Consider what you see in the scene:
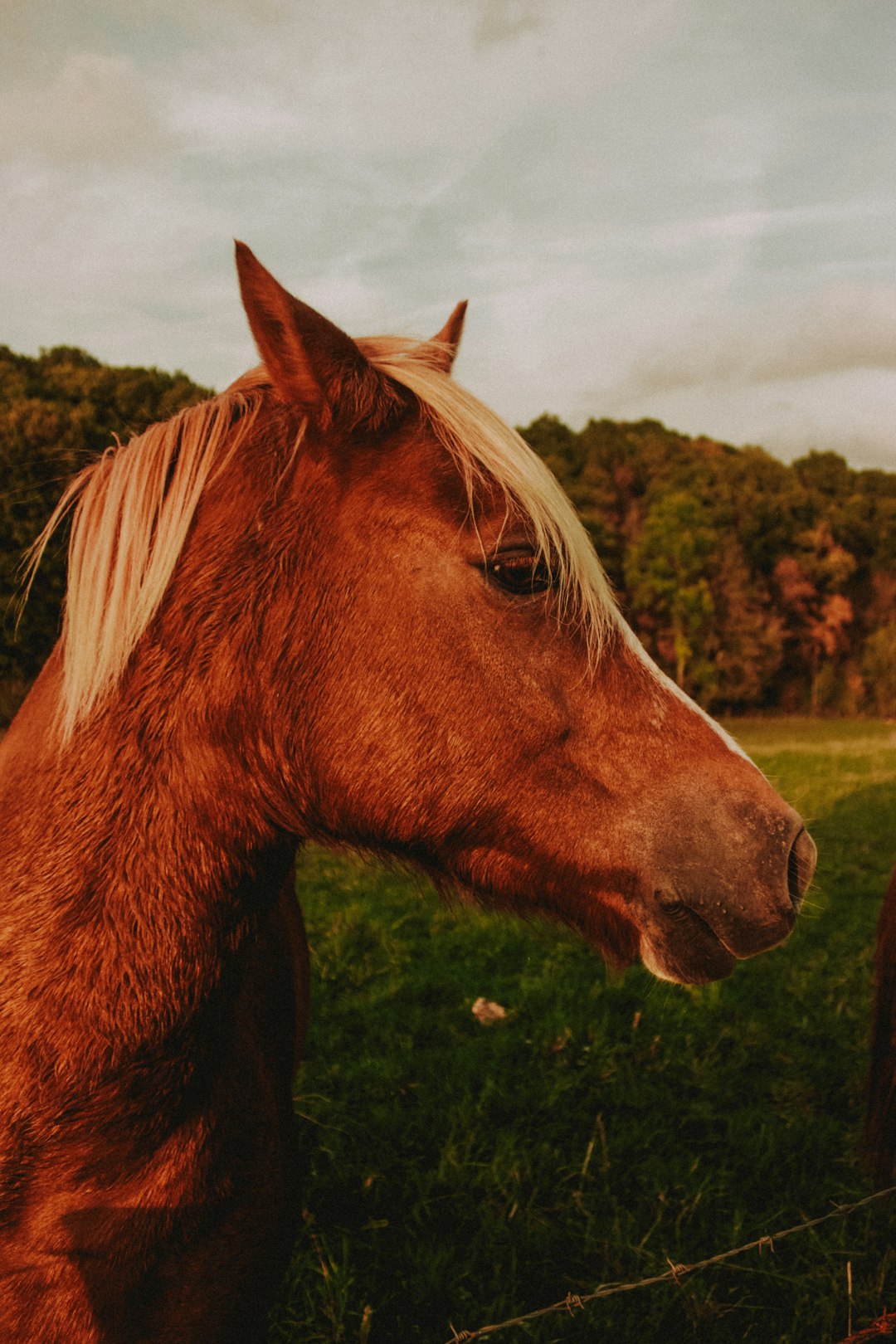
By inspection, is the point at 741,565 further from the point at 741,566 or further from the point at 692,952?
the point at 692,952

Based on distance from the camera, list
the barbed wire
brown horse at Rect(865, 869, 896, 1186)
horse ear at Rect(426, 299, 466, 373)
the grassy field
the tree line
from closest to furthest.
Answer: the barbed wire < horse ear at Rect(426, 299, 466, 373) < the grassy field < brown horse at Rect(865, 869, 896, 1186) < the tree line

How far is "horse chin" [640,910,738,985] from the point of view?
1.66 metres

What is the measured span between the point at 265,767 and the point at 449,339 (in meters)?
1.44

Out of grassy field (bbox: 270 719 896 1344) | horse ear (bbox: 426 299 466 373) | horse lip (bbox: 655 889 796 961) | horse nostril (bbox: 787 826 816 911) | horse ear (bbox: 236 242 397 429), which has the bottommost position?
grassy field (bbox: 270 719 896 1344)

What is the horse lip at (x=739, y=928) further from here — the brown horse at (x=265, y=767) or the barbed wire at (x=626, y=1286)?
the barbed wire at (x=626, y=1286)

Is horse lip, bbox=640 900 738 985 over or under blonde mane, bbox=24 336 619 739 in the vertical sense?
under

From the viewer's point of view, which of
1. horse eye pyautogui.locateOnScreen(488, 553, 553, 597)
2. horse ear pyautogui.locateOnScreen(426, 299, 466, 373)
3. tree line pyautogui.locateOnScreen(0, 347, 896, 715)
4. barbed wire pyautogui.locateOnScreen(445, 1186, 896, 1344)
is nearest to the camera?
horse eye pyautogui.locateOnScreen(488, 553, 553, 597)

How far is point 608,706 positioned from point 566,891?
16.7 inches

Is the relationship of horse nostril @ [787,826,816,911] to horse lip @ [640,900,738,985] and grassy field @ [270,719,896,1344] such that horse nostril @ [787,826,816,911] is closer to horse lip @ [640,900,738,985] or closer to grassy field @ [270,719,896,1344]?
horse lip @ [640,900,738,985]

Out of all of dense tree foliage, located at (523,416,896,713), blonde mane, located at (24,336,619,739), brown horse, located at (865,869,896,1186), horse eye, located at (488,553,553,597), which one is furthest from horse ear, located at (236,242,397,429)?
dense tree foliage, located at (523,416,896,713)

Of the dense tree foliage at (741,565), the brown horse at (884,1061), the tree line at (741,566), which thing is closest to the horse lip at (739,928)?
the brown horse at (884,1061)

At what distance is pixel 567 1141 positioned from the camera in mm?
3980

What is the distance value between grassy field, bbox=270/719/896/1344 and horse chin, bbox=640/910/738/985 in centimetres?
43

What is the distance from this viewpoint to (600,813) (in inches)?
66.6
